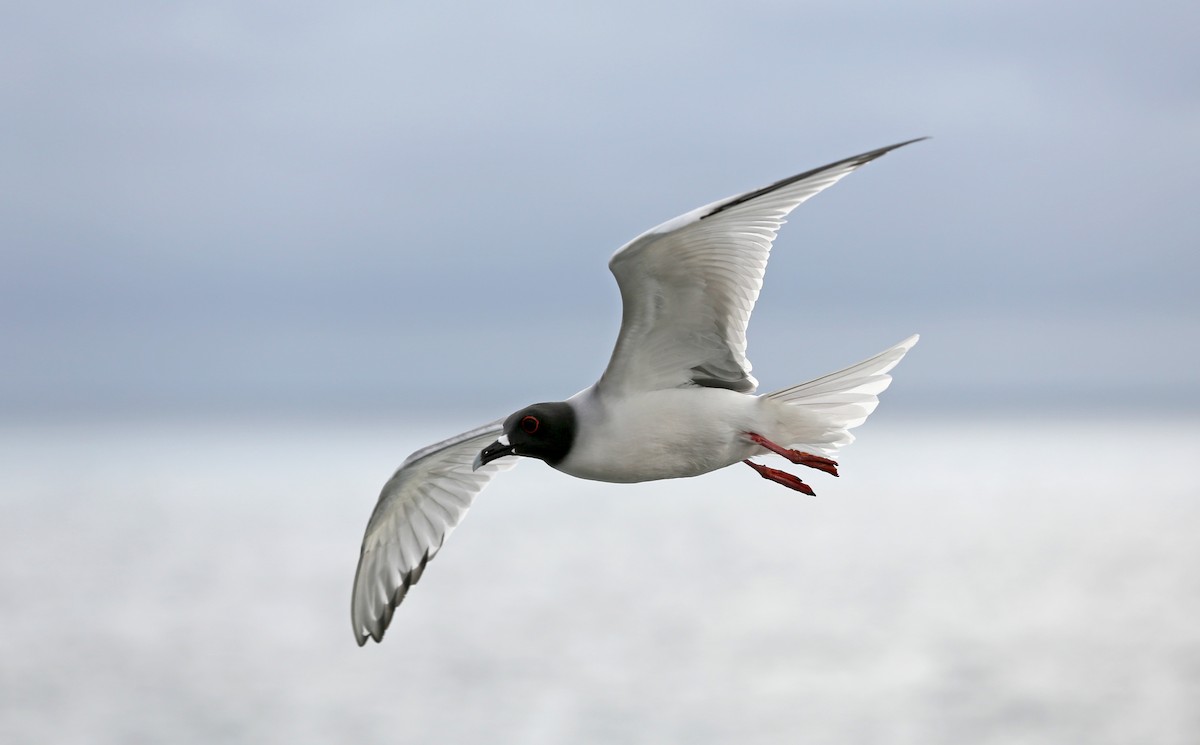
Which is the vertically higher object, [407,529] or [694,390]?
[694,390]

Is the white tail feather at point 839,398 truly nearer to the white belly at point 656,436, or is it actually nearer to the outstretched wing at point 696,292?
the outstretched wing at point 696,292

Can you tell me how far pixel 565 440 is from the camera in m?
6.95

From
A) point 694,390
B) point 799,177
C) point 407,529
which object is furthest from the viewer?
point 407,529

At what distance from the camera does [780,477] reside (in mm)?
7164

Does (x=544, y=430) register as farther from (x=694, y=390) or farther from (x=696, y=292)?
(x=696, y=292)

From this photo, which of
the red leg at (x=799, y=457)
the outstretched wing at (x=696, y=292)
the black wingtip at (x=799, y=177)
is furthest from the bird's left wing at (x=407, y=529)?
the black wingtip at (x=799, y=177)

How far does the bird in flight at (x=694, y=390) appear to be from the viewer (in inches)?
261

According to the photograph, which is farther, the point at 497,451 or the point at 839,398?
the point at 839,398

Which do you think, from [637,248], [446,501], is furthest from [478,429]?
[637,248]

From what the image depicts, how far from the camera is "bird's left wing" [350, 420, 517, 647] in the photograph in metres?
9.30

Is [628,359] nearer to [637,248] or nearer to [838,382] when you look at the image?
[637,248]

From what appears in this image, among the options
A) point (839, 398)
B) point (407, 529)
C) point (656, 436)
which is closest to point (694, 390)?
point (656, 436)

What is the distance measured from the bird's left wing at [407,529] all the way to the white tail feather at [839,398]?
277 centimetres

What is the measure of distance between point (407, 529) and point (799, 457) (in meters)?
3.64
